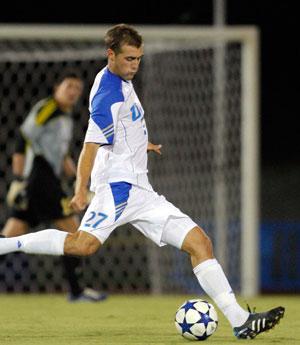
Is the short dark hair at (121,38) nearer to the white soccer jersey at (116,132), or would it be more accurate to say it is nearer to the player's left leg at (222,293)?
the white soccer jersey at (116,132)

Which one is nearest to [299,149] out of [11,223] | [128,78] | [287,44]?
[287,44]

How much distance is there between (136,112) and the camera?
6.57m

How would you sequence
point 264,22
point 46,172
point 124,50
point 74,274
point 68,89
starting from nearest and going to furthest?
1. point 124,50
2. point 68,89
3. point 74,274
4. point 46,172
5. point 264,22

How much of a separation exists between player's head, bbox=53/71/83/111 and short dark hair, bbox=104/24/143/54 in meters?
2.61

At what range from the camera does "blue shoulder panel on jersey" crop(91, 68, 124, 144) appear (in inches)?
252

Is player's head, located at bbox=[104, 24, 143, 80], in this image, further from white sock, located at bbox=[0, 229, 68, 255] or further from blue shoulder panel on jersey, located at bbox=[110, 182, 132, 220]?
white sock, located at bbox=[0, 229, 68, 255]

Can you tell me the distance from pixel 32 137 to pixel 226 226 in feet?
8.22

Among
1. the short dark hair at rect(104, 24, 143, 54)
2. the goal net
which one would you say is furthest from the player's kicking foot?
the goal net

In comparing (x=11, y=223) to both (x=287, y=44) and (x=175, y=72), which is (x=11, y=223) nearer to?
(x=175, y=72)

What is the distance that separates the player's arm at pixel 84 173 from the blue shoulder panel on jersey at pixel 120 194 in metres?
0.17

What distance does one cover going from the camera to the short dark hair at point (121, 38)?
6.46 m

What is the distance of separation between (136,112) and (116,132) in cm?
15

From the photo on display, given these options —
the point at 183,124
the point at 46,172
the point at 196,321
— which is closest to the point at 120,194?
the point at 196,321

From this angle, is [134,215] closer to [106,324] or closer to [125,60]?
[125,60]
